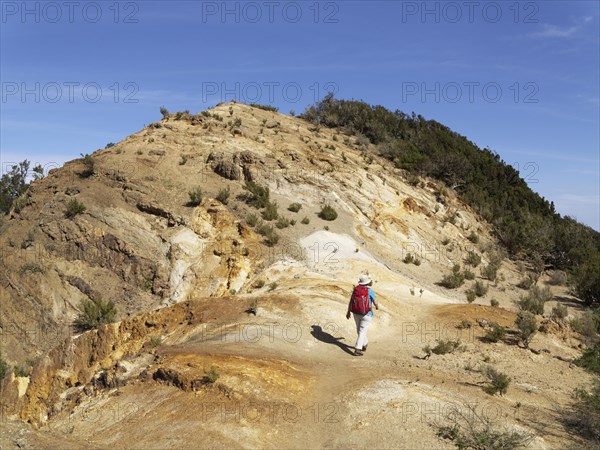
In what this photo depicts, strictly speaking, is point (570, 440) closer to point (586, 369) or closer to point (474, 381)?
point (474, 381)

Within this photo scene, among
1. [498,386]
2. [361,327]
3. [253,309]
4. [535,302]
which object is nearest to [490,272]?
[535,302]

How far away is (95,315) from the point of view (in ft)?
45.8

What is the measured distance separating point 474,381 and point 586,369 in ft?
9.54

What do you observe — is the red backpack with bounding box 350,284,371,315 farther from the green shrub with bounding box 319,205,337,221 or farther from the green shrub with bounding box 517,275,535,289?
the green shrub with bounding box 517,275,535,289

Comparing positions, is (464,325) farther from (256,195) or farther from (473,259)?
(256,195)

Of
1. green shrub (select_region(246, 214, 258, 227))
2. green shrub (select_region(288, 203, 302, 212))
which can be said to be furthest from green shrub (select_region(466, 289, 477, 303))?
green shrub (select_region(246, 214, 258, 227))

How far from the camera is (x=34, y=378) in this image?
1188cm

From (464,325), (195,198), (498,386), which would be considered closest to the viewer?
(498,386)

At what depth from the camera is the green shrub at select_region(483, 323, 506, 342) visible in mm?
11305

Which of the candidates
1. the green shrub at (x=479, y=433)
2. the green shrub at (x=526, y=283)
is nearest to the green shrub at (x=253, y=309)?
the green shrub at (x=479, y=433)

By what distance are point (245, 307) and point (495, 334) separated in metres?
5.70

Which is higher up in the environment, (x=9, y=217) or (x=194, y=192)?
(x=194, y=192)

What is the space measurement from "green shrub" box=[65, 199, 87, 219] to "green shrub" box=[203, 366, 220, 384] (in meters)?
10.8

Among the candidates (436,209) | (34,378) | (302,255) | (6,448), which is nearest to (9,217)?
(34,378)
